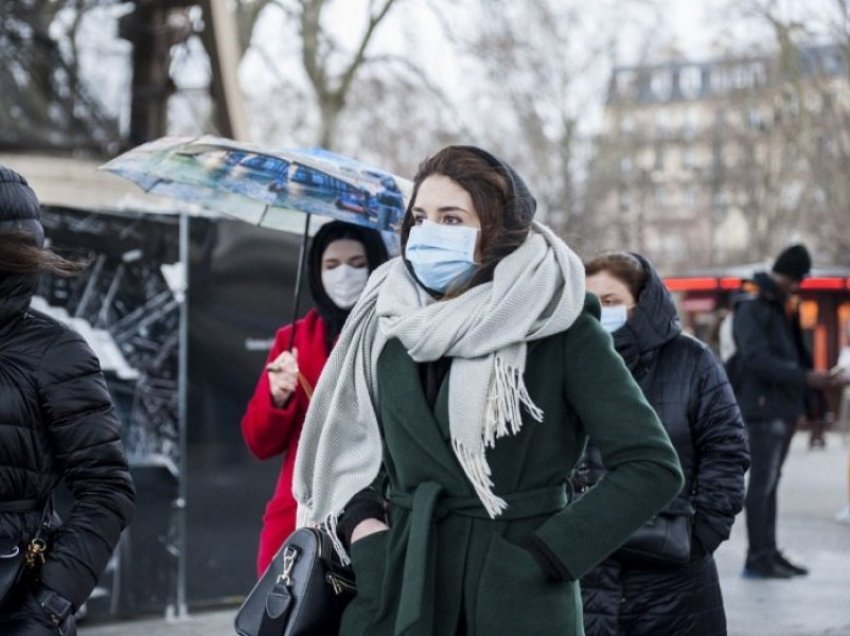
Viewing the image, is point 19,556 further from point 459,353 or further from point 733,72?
point 733,72

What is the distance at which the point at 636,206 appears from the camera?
5497 cm

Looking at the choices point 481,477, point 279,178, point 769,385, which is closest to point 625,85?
point 769,385

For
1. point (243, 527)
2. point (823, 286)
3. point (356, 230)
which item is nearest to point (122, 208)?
point (243, 527)

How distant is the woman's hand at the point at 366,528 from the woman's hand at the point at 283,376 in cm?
158

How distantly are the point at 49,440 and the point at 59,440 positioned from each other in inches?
1.2

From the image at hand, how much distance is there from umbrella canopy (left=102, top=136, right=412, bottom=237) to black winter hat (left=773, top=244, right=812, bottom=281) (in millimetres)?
4754

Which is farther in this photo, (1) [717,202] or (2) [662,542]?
(1) [717,202]

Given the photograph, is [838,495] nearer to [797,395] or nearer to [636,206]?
[797,395]

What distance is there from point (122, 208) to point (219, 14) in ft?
27.5

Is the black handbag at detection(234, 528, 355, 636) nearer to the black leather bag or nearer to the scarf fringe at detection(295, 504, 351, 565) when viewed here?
the scarf fringe at detection(295, 504, 351, 565)

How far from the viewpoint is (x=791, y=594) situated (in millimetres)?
8844

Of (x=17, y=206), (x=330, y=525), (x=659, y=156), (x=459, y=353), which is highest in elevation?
(x=659, y=156)

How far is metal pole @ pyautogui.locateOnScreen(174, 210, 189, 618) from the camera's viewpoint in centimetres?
730

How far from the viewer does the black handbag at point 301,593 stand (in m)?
2.99
